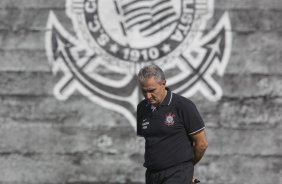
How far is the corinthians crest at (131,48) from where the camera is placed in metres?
5.86

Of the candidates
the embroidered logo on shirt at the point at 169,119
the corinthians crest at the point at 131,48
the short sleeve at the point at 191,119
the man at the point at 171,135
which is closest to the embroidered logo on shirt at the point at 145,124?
the man at the point at 171,135

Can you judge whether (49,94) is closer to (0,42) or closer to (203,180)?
→ (0,42)

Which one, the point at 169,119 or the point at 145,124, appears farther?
the point at 145,124

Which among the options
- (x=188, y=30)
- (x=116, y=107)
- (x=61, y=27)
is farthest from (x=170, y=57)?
(x=61, y=27)

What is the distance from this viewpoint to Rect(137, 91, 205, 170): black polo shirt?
13.9 feet

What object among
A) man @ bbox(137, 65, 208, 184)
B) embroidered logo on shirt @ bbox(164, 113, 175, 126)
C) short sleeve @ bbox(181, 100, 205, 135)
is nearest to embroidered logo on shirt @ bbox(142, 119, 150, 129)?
man @ bbox(137, 65, 208, 184)

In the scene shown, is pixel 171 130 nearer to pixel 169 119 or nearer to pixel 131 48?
pixel 169 119

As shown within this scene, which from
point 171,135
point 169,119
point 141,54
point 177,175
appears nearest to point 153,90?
point 169,119

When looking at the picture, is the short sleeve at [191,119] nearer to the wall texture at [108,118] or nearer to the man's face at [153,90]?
the man's face at [153,90]

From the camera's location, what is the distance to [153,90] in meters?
4.14

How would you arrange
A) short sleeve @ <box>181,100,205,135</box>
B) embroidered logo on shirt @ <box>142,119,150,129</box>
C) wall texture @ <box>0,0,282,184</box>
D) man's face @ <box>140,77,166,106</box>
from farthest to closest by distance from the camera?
wall texture @ <box>0,0,282,184</box> < embroidered logo on shirt @ <box>142,119,150,129</box> < short sleeve @ <box>181,100,205,135</box> < man's face @ <box>140,77,166,106</box>

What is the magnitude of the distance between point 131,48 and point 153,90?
1814mm

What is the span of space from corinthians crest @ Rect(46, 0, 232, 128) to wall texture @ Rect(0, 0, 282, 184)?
0.28 ft

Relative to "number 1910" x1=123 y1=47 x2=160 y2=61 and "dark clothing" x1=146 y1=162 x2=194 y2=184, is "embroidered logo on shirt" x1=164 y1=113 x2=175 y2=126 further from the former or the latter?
"number 1910" x1=123 y1=47 x2=160 y2=61
